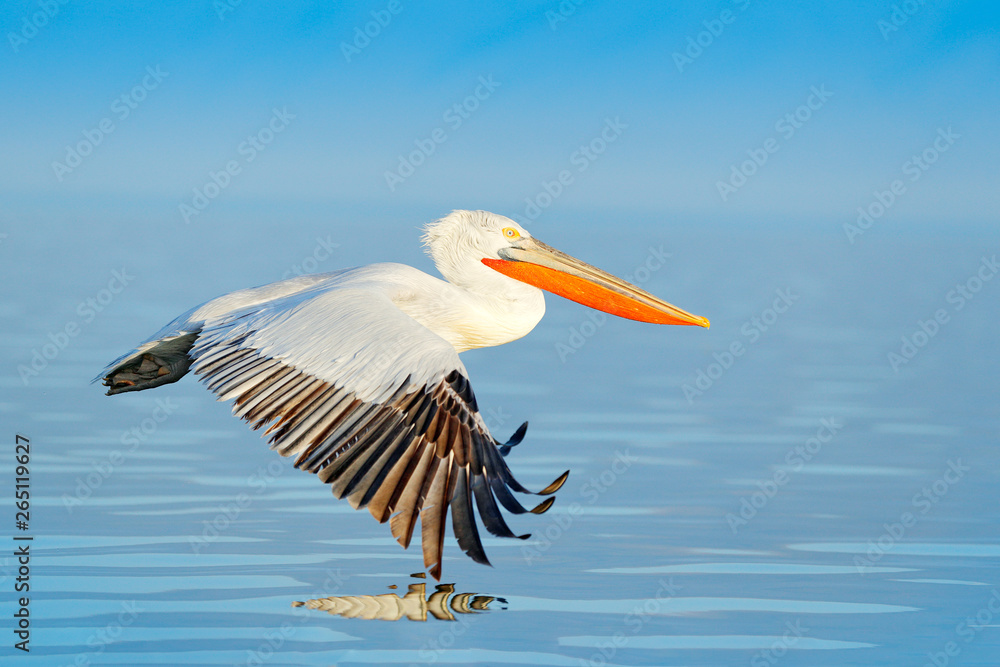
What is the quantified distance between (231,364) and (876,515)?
3767 mm

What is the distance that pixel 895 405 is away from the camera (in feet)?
34.1

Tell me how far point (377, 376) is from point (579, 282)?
7.57 ft

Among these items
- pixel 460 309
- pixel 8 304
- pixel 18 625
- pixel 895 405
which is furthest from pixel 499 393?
pixel 8 304

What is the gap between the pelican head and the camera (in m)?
6.71

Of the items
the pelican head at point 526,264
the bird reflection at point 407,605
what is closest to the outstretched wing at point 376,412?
the bird reflection at point 407,605

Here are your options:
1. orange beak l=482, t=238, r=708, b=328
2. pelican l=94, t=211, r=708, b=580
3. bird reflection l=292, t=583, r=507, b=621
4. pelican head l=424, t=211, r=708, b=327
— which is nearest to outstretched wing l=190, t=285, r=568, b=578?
pelican l=94, t=211, r=708, b=580

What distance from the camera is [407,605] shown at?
5129 millimetres

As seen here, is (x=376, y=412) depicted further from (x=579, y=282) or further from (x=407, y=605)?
(x=579, y=282)

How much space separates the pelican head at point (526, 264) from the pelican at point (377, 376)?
6 cm

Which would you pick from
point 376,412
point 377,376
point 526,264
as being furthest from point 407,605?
point 526,264

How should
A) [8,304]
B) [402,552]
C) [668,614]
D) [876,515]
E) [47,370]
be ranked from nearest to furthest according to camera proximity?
[668,614] < [402,552] < [876,515] < [47,370] < [8,304]

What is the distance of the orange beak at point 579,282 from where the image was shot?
6.83m

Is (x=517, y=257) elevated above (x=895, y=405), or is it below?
above

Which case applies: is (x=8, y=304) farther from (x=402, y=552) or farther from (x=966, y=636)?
(x=966, y=636)
